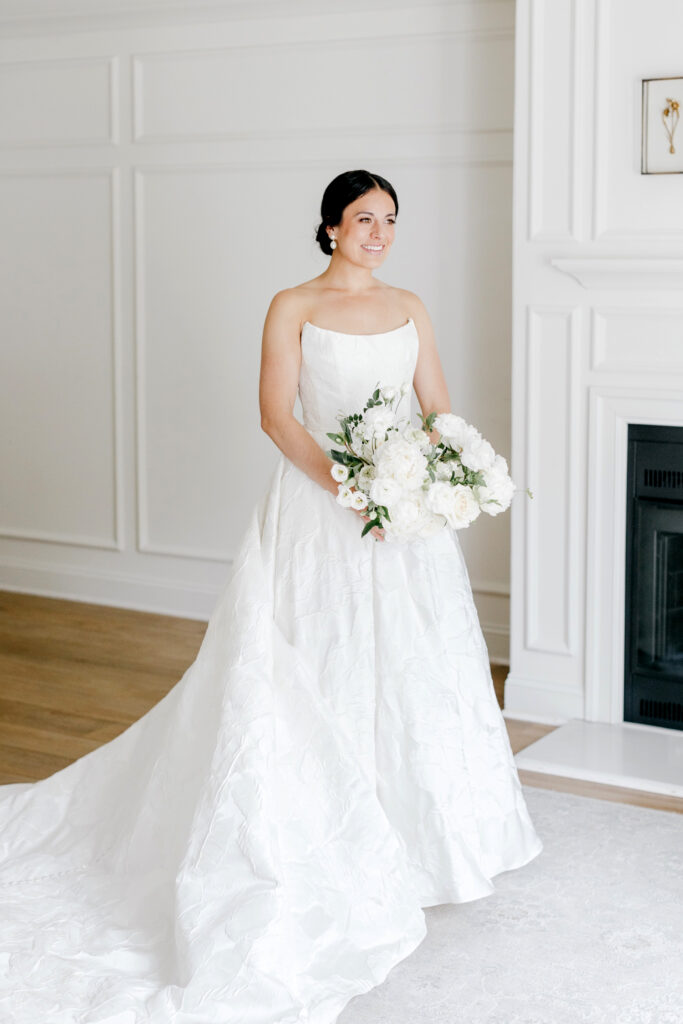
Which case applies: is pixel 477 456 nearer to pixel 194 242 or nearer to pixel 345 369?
pixel 345 369

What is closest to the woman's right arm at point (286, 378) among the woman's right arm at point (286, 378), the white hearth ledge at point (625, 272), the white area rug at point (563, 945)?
the woman's right arm at point (286, 378)

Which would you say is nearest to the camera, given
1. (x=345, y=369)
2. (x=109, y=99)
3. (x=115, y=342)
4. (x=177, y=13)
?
(x=345, y=369)

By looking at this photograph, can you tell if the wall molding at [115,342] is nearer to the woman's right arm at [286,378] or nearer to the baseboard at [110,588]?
the baseboard at [110,588]

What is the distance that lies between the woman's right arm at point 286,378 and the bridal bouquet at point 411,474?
5.8 inches

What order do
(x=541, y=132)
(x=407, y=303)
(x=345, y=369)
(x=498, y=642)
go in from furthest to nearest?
(x=498, y=642) → (x=541, y=132) → (x=407, y=303) → (x=345, y=369)

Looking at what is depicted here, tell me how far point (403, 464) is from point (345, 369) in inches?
16.9

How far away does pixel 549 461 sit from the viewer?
14.2ft

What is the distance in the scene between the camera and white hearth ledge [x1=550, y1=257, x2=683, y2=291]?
13.0 feet

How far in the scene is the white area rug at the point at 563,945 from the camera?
8.54 feet

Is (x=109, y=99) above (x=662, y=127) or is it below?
above

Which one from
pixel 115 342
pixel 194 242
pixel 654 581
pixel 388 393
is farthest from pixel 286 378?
pixel 115 342

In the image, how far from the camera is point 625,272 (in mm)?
4039

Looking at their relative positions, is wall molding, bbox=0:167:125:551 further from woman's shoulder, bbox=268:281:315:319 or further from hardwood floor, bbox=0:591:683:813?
woman's shoulder, bbox=268:281:315:319

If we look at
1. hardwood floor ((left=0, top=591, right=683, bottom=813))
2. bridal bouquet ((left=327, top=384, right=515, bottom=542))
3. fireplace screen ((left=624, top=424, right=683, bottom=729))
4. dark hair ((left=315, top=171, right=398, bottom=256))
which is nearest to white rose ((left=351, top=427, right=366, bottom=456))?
bridal bouquet ((left=327, top=384, right=515, bottom=542))
